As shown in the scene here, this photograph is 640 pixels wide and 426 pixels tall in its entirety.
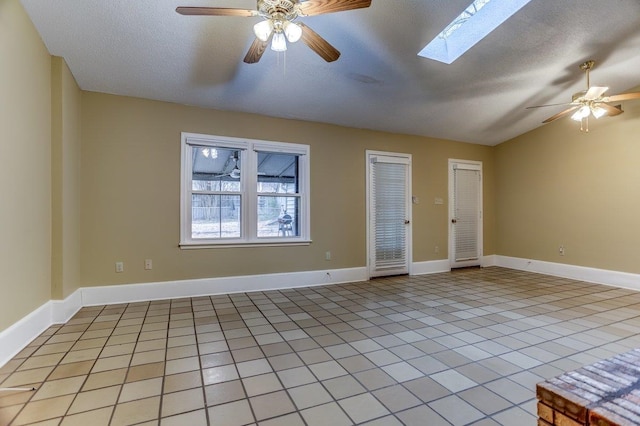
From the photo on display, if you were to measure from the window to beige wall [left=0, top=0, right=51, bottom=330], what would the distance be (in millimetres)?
1415

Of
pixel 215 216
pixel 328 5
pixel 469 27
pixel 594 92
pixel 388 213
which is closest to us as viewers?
pixel 328 5

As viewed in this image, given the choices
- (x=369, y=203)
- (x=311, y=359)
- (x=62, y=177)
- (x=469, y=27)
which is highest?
(x=469, y=27)

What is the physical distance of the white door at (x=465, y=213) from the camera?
6.01m

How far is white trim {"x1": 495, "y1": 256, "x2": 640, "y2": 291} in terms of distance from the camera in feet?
14.9

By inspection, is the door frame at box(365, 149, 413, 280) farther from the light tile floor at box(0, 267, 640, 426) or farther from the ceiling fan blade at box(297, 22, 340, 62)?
the ceiling fan blade at box(297, 22, 340, 62)

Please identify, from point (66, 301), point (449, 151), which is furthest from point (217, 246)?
point (449, 151)

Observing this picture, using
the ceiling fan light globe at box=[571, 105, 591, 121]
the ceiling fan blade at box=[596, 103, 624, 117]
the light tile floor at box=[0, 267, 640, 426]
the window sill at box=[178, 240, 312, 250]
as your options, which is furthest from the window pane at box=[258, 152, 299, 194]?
the ceiling fan blade at box=[596, 103, 624, 117]

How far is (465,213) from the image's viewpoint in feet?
20.2

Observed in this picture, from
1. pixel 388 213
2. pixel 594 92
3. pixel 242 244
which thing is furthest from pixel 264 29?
pixel 594 92

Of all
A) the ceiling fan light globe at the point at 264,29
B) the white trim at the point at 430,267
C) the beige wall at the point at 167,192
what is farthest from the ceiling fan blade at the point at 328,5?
the white trim at the point at 430,267

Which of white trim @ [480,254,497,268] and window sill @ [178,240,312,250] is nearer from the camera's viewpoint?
window sill @ [178,240,312,250]

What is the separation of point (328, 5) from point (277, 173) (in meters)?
2.88

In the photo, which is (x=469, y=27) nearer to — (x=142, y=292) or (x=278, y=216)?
(x=278, y=216)

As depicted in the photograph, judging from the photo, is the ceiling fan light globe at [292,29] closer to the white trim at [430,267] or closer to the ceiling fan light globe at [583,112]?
the ceiling fan light globe at [583,112]
